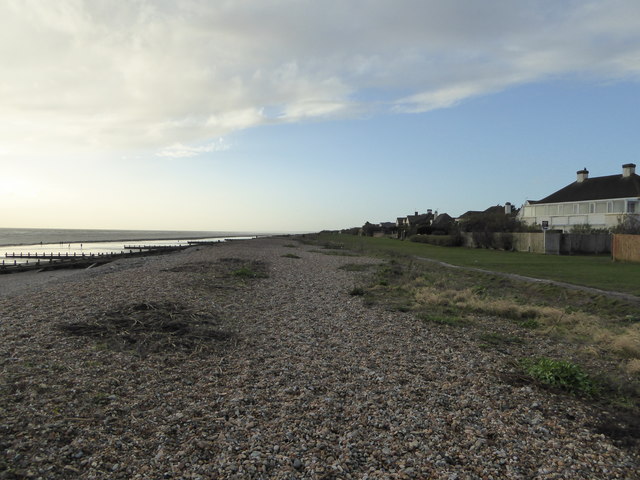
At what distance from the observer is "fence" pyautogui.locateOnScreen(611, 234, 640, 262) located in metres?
25.7

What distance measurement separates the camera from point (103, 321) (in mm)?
9312

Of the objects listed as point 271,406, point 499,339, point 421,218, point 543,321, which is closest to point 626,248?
point 543,321

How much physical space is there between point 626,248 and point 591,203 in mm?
25101

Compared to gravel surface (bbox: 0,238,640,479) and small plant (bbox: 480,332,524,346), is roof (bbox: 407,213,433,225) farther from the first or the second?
gravel surface (bbox: 0,238,640,479)

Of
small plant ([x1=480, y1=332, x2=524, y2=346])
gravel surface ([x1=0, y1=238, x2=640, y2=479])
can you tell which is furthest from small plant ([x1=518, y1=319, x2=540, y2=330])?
gravel surface ([x1=0, y1=238, x2=640, y2=479])

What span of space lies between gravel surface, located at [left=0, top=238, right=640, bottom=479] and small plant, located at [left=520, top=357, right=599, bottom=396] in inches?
15.5

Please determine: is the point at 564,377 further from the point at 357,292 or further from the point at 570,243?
the point at 570,243

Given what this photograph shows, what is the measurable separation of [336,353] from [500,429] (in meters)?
3.39

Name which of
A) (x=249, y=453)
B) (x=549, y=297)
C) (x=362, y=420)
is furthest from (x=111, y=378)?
(x=549, y=297)

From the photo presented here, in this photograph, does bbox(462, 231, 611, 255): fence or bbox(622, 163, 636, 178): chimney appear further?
bbox(622, 163, 636, 178): chimney

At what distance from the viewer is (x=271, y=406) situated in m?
5.36

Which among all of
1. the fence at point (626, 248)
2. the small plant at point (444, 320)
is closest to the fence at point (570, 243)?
the fence at point (626, 248)

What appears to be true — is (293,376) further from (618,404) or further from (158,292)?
(158,292)

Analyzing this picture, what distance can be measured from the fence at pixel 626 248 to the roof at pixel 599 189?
2234 centimetres
